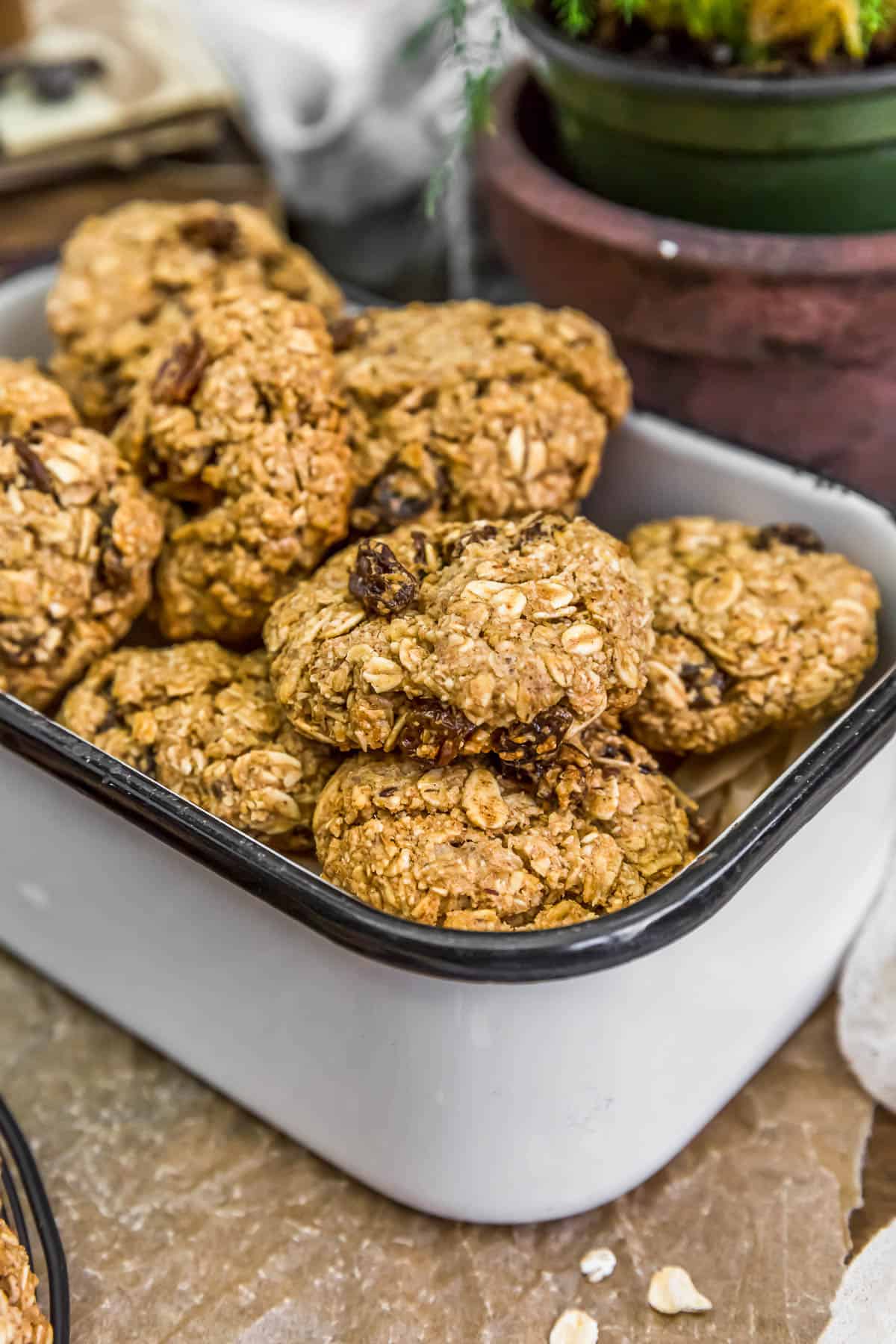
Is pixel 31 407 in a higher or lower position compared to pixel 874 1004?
higher

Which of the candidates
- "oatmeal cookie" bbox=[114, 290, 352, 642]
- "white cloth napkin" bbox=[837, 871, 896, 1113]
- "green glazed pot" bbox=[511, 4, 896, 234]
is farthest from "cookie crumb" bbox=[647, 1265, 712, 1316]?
"green glazed pot" bbox=[511, 4, 896, 234]

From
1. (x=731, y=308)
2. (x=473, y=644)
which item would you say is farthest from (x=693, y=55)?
(x=473, y=644)

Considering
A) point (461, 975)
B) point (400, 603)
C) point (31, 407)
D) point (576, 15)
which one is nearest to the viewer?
point (461, 975)

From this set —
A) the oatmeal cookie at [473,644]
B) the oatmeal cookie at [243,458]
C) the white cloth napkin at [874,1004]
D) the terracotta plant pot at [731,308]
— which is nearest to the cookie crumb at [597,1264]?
the white cloth napkin at [874,1004]

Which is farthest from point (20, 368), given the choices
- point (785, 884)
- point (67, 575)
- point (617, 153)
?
point (785, 884)

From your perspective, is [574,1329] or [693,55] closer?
[574,1329]

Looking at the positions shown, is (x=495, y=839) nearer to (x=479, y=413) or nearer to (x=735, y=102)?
(x=479, y=413)

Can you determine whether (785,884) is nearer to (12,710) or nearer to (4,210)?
(12,710)
